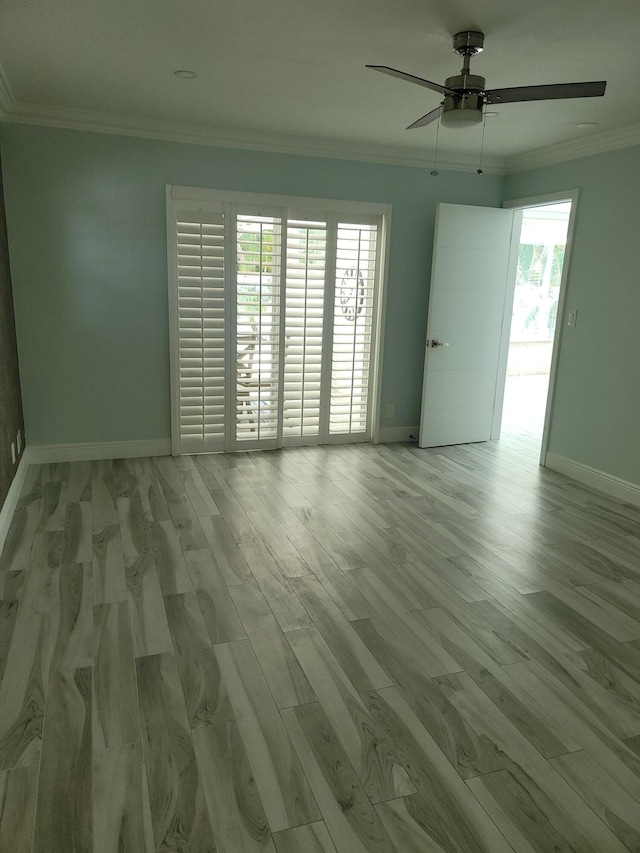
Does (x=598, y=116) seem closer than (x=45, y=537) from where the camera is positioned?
No

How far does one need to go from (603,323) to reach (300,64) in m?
2.89

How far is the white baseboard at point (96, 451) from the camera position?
15.5 feet

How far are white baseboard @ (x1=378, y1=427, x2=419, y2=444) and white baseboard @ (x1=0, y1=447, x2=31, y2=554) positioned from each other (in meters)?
3.06

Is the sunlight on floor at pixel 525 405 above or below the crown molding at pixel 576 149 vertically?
below

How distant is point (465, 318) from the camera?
558 cm

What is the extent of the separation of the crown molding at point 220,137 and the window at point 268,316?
396 millimetres

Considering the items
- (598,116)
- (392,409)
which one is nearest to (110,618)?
(392,409)

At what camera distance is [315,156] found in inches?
197

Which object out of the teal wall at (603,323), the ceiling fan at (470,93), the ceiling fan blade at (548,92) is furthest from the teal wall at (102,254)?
the ceiling fan blade at (548,92)

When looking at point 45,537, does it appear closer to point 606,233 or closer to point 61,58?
point 61,58

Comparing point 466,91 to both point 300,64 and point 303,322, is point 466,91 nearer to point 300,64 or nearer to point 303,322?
point 300,64

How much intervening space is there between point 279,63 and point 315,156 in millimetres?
1882

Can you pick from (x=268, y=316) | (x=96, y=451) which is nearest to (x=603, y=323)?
(x=268, y=316)

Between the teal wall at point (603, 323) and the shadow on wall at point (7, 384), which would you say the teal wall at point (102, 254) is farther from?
the teal wall at point (603, 323)
